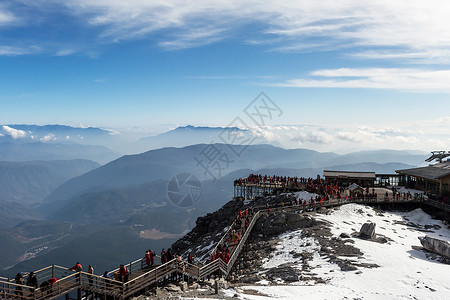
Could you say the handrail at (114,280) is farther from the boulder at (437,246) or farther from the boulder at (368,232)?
the boulder at (437,246)

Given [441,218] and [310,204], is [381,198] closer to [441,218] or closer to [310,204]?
[441,218]

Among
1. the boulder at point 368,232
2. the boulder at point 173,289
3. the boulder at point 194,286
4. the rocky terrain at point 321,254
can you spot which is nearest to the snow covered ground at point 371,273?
the rocky terrain at point 321,254

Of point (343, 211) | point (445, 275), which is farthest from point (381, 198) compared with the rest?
point (445, 275)

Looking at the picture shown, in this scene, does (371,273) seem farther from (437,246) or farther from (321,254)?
(437,246)

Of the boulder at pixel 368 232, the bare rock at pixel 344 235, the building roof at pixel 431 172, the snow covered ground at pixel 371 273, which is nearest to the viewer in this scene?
the snow covered ground at pixel 371 273

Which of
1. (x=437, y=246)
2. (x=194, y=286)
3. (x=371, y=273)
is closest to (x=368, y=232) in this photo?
(x=437, y=246)

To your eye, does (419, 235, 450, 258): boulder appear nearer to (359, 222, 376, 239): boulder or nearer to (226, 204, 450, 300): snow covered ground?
(226, 204, 450, 300): snow covered ground
